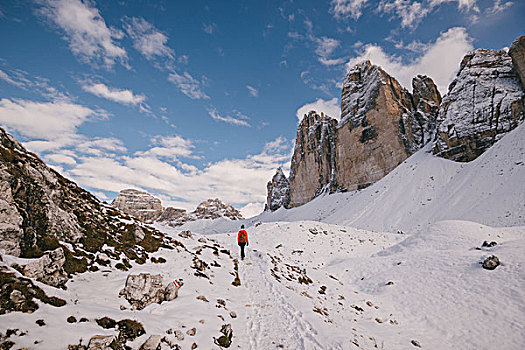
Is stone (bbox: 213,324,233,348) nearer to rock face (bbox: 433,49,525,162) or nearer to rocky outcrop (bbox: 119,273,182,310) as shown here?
rocky outcrop (bbox: 119,273,182,310)

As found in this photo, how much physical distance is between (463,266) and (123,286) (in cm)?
1841

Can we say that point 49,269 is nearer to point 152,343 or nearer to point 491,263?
point 152,343

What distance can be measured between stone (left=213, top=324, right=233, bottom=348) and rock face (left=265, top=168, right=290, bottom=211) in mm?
128612

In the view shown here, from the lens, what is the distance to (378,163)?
2653 inches

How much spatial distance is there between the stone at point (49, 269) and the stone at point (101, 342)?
2.71 m

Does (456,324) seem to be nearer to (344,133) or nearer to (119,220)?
(119,220)

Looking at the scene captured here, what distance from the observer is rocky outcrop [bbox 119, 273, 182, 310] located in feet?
24.2

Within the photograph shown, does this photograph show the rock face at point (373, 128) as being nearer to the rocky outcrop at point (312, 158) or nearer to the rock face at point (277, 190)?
the rocky outcrop at point (312, 158)

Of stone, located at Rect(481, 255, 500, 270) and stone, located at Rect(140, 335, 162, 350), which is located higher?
stone, located at Rect(481, 255, 500, 270)

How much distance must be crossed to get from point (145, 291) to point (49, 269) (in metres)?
2.76

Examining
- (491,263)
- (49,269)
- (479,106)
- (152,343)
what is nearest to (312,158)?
(479,106)

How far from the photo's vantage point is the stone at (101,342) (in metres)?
4.76

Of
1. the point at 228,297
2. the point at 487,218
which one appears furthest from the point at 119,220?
the point at 487,218

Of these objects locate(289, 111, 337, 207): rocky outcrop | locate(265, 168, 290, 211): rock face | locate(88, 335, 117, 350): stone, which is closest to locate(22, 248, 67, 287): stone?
locate(88, 335, 117, 350): stone
